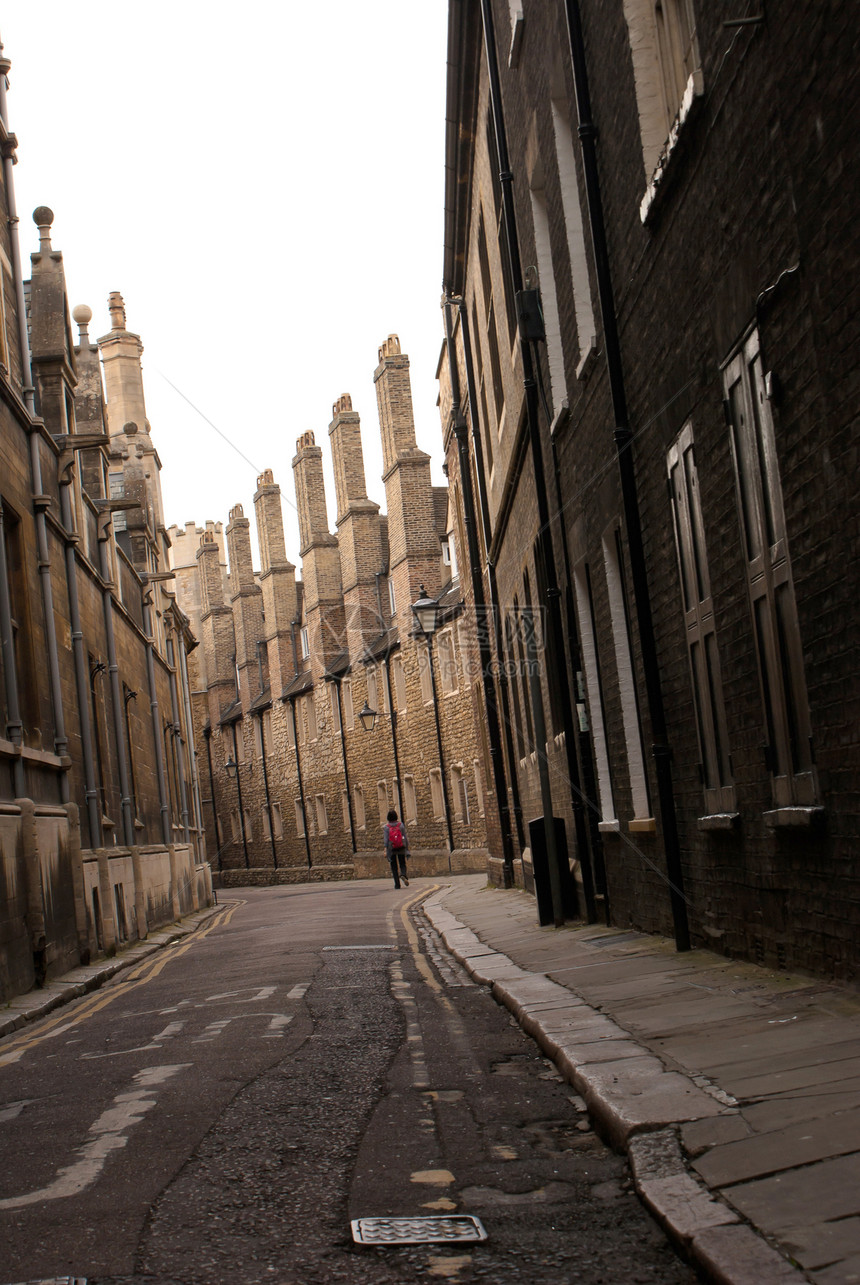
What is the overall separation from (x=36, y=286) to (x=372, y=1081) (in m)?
16.1

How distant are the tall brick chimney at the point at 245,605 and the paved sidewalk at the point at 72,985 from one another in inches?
1447

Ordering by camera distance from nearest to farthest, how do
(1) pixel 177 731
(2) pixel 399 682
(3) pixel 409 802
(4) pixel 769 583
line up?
(4) pixel 769 583 → (1) pixel 177 731 → (2) pixel 399 682 → (3) pixel 409 802

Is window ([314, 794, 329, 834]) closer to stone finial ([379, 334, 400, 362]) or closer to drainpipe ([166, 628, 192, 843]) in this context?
drainpipe ([166, 628, 192, 843])

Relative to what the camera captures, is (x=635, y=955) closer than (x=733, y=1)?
No

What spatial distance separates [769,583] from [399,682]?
33810mm

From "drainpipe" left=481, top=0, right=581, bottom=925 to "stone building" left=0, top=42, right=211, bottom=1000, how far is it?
5.12 meters

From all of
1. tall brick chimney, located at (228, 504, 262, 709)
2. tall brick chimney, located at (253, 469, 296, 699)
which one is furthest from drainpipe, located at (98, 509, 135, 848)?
tall brick chimney, located at (228, 504, 262, 709)

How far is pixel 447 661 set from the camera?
35344 mm

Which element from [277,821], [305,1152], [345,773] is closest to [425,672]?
[345,773]

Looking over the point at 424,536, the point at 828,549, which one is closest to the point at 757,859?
the point at 828,549

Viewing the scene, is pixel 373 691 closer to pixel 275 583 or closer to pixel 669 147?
pixel 275 583

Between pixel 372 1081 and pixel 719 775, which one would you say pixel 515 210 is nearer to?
pixel 719 775

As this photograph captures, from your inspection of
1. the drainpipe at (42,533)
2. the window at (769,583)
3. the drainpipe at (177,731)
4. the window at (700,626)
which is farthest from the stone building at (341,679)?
the window at (769,583)

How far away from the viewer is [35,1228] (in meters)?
3.98
